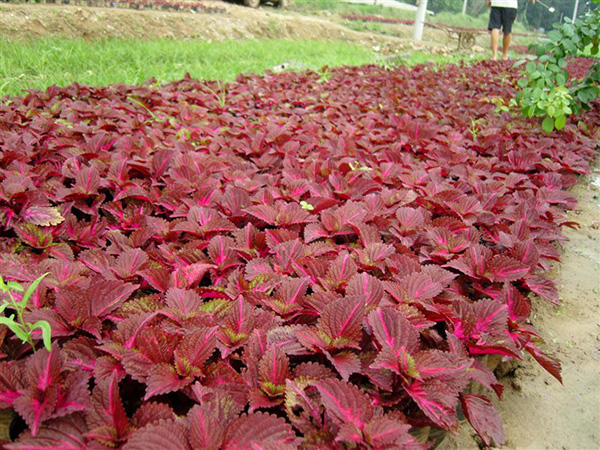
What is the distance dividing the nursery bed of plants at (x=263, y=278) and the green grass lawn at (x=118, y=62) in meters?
1.53

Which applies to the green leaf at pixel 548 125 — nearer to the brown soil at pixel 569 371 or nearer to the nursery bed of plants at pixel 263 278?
the nursery bed of plants at pixel 263 278

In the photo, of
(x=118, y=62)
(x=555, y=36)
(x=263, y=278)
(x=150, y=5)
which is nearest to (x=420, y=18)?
(x=150, y=5)

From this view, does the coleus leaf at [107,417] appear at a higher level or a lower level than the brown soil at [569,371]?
higher

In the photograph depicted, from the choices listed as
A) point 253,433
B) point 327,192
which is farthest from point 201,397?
point 327,192

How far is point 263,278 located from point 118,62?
4.72 m

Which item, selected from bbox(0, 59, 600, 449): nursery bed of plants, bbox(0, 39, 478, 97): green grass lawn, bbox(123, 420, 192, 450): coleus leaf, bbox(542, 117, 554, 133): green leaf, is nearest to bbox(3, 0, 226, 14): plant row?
bbox(0, 39, 478, 97): green grass lawn

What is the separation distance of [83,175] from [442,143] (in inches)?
76.8

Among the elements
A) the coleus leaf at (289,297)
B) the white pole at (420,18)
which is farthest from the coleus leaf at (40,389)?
the white pole at (420,18)

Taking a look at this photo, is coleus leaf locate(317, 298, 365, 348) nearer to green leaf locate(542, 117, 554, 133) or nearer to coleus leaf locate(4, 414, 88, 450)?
coleus leaf locate(4, 414, 88, 450)

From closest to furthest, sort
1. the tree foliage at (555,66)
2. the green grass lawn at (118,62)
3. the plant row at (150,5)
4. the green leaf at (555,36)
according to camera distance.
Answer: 1. the tree foliage at (555,66)
2. the green leaf at (555,36)
3. the green grass lawn at (118,62)
4. the plant row at (150,5)

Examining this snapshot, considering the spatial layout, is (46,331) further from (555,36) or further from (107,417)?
(555,36)

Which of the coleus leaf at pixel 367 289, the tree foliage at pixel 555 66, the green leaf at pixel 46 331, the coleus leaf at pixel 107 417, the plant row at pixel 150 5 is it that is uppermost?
the plant row at pixel 150 5

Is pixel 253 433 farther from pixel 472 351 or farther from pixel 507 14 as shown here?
pixel 507 14

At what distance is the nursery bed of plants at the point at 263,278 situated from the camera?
2.85ft
